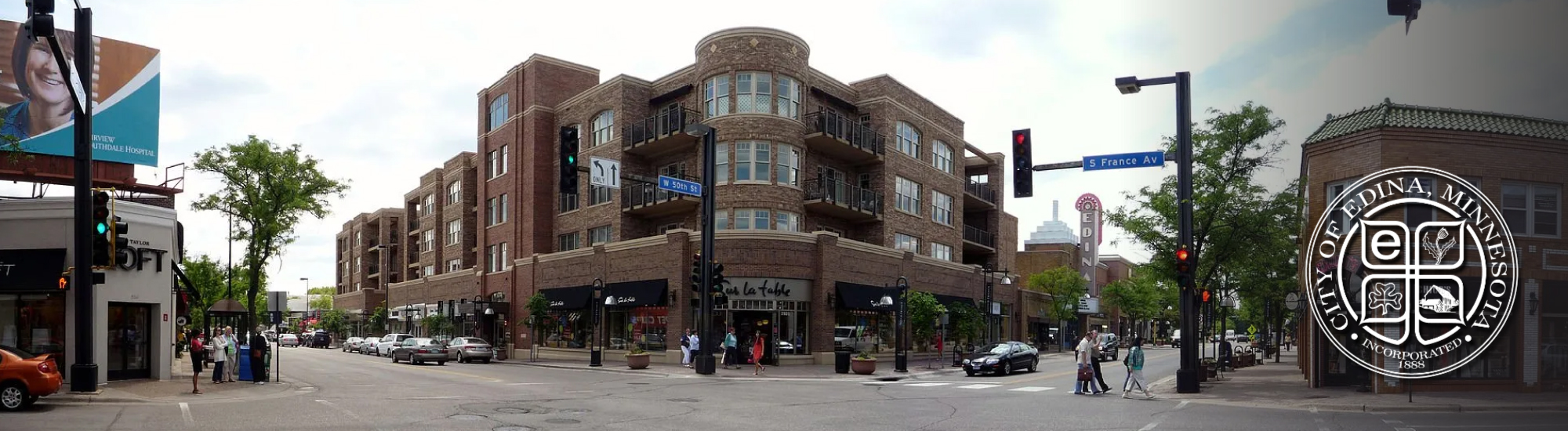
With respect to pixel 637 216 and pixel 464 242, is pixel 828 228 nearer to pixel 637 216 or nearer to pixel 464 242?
pixel 637 216

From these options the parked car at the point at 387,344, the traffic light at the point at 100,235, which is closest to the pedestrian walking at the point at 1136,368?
the traffic light at the point at 100,235

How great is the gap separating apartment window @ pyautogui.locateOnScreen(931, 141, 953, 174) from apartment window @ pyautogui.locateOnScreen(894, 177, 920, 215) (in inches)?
87.3

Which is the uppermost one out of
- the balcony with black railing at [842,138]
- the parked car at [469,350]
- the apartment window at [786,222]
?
the balcony with black railing at [842,138]

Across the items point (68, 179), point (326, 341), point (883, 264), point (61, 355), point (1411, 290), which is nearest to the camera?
point (1411, 290)

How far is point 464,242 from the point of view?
62.8 meters

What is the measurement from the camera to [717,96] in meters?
42.0

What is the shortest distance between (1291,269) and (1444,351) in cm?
2178

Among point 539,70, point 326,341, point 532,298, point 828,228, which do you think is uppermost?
point 539,70

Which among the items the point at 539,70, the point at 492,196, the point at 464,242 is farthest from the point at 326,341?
the point at 539,70

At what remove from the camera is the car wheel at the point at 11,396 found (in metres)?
17.3

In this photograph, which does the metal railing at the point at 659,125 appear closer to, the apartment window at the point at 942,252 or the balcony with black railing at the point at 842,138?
the balcony with black railing at the point at 842,138

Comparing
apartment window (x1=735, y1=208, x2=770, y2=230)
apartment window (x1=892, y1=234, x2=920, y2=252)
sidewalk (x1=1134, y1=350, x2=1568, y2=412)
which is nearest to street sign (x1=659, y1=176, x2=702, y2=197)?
apartment window (x1=735, y1=208, x2=770, y2=230)

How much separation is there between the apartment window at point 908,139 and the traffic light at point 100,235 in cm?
3326

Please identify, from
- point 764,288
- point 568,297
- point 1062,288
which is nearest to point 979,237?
point 1062,288
